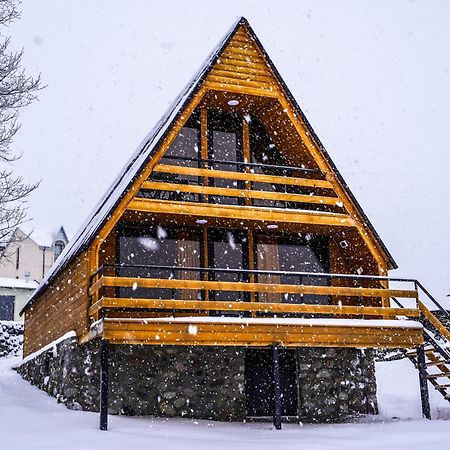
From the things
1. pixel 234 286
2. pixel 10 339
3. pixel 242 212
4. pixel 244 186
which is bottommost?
pixel 10 339

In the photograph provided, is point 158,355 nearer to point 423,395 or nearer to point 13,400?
point 13,400

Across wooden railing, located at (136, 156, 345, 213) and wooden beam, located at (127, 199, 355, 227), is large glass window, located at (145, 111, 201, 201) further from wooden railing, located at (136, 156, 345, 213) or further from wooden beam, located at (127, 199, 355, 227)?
wooden beam, located at (127, 199, 355, 227)

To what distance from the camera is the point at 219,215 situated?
14.3 metres

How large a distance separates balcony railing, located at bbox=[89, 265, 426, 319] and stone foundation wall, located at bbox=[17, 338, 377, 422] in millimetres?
1067

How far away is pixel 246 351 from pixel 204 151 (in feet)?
16.3

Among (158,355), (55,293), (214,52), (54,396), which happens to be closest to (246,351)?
(158,355)

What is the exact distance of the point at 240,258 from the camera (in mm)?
15703

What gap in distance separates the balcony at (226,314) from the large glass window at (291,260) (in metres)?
0.35

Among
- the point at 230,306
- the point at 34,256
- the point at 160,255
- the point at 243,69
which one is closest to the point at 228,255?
the point at 160,255

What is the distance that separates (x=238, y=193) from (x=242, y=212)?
1.47 feet

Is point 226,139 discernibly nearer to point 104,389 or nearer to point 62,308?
point 62,308

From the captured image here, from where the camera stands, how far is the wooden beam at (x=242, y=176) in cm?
1393

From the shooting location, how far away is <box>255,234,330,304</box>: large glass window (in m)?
15.9

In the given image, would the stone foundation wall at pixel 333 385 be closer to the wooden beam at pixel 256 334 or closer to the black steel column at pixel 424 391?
the wooden beam at pixel 256 334
